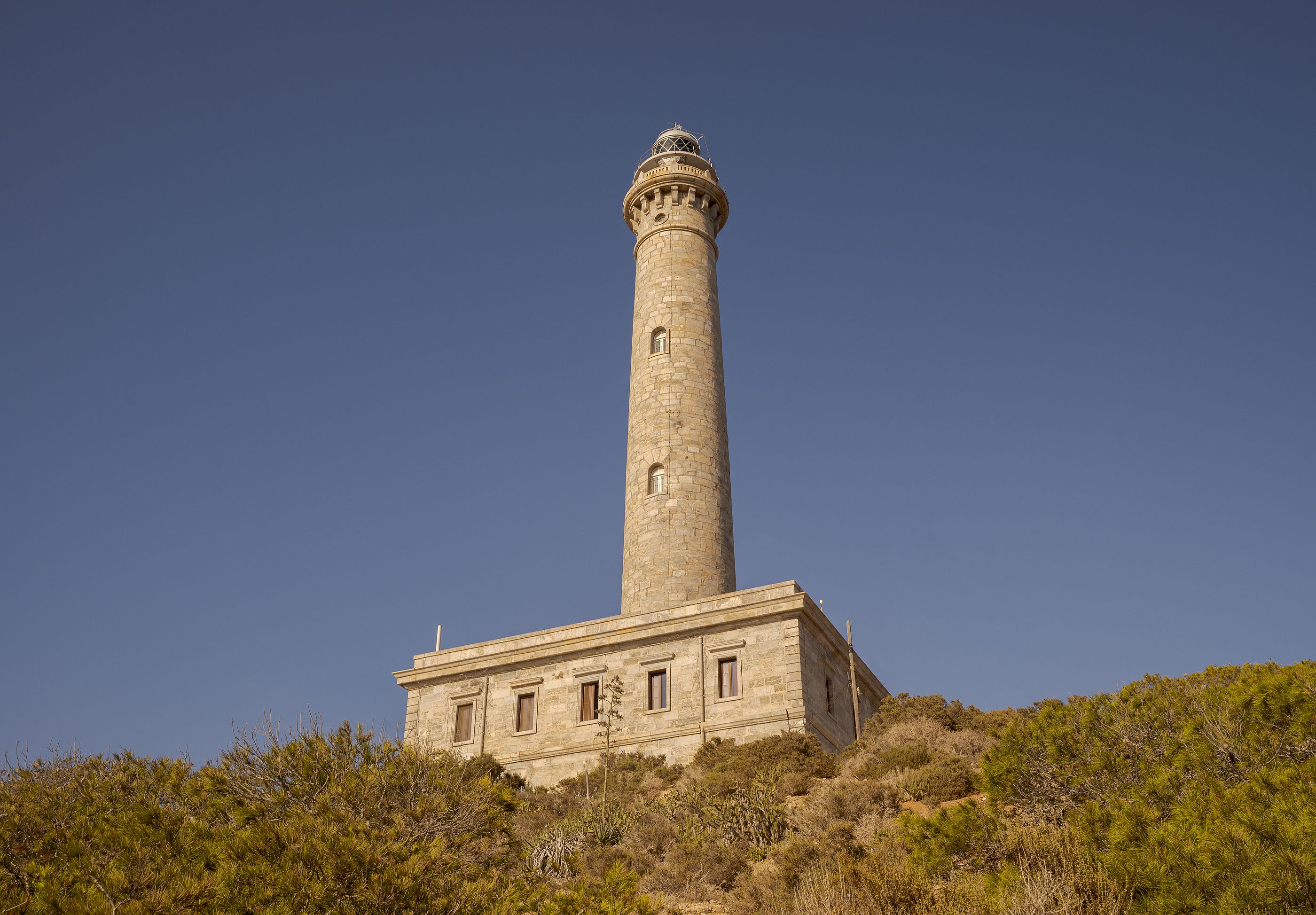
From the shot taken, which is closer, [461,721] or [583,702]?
[583,702]

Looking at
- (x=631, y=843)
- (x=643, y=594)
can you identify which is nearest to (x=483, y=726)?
(x=643, y=594)

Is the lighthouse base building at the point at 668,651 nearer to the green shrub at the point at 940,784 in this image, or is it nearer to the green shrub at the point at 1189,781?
the green shrub at the point at 940,784

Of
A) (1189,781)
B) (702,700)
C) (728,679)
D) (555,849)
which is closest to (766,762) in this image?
(702,700)

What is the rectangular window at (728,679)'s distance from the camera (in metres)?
26.1

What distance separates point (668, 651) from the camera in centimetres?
2703

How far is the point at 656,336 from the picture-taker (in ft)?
111

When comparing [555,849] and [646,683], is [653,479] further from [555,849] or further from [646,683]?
[555,849]

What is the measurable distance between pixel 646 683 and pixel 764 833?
931 cm

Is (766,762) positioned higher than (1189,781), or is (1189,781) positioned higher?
(766,762)

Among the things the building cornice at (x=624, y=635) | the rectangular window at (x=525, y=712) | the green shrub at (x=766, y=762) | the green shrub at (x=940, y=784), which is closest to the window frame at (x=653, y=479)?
the building cornice at (x=624, y=635)

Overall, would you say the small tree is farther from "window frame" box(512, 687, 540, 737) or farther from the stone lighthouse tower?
the stone lighthouse tower

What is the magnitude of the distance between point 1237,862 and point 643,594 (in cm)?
2024

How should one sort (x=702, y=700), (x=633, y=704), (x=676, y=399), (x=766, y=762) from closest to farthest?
(x=766, y=762), (x=702, y=700), (x=633, y=704), (x=676, y=399)

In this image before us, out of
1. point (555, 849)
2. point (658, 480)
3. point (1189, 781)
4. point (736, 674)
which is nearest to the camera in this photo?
point (1189, 781)
